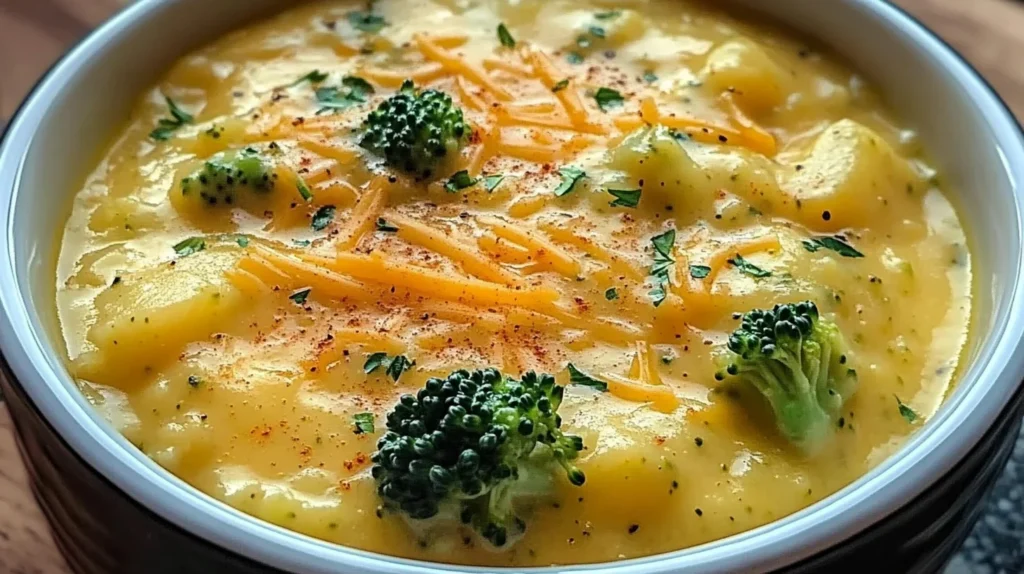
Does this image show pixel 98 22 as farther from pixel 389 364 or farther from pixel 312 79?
pixel 389 364

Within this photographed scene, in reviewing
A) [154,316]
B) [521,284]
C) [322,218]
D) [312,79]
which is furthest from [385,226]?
[312,79]

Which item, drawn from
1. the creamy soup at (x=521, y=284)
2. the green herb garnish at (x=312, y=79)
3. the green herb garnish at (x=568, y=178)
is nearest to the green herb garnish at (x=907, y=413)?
the creamy soup at (x=521, y=284)

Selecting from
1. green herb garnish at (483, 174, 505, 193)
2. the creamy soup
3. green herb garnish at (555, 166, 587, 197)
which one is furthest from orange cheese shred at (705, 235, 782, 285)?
green herb garnish at (483, 174, 505, 193)

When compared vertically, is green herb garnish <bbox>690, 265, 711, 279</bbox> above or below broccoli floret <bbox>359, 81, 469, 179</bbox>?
below

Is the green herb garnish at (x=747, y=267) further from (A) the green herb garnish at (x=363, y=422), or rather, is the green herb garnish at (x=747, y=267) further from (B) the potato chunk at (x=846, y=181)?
(A) the green herb garnish at (x=363, y=422)

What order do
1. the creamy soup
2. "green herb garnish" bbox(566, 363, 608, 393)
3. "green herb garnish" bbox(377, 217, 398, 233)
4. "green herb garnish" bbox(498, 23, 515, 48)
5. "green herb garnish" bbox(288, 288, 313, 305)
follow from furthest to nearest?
"green herb garnish" bbox(498, 23, 515, 48), "green herb garnish" bbox(377, 217, 398, 233), "green herb garnish" bbox(288, 288, 313, 305), "green herb garnish" bbox(566, 363, 608, 393), the creamy soup

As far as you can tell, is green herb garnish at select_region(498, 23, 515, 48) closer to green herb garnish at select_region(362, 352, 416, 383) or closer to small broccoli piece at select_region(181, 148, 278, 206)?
small broccoli piece at select_region(181, 148, 278, 206)

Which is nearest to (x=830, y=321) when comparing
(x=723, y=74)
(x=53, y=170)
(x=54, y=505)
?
(x=723, y=74)
